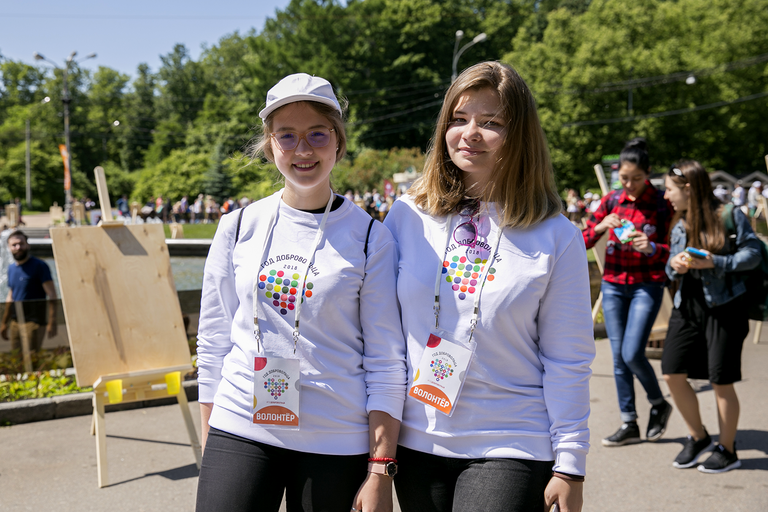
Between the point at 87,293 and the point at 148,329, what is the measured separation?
510 mm

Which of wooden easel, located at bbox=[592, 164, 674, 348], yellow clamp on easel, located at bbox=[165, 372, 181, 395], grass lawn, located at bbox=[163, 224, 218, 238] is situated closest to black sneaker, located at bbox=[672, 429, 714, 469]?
wooden easel, located at bbox=[592, 164, 674, 348]

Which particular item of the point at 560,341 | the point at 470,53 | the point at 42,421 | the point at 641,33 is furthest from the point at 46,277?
the point at 470,53

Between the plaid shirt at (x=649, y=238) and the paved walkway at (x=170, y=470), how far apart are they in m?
1.34

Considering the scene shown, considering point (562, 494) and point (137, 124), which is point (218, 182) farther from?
point (562, 494)

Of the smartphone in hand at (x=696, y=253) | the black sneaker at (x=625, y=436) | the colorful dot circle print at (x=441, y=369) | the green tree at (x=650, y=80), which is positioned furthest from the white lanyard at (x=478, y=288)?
the green tree at (x=650, y=80)

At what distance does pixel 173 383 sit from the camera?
4938 millimetres

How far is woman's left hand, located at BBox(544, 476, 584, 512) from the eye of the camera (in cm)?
190

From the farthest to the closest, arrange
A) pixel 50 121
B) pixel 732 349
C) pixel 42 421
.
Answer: pixel 50 121, pixel 42 421, pixel 732 349

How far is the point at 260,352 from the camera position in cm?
211

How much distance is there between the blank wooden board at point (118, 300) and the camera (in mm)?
4832

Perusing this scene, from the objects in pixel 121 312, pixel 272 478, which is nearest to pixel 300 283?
pixel 272 478

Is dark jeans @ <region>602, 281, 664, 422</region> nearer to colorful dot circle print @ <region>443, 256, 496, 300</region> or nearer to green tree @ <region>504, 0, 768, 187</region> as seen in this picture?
colorful dot circle print @ <region>443, 256, 496, 300</region>

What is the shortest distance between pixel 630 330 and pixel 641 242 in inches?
26.8

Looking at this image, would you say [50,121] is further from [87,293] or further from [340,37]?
[87,293]
